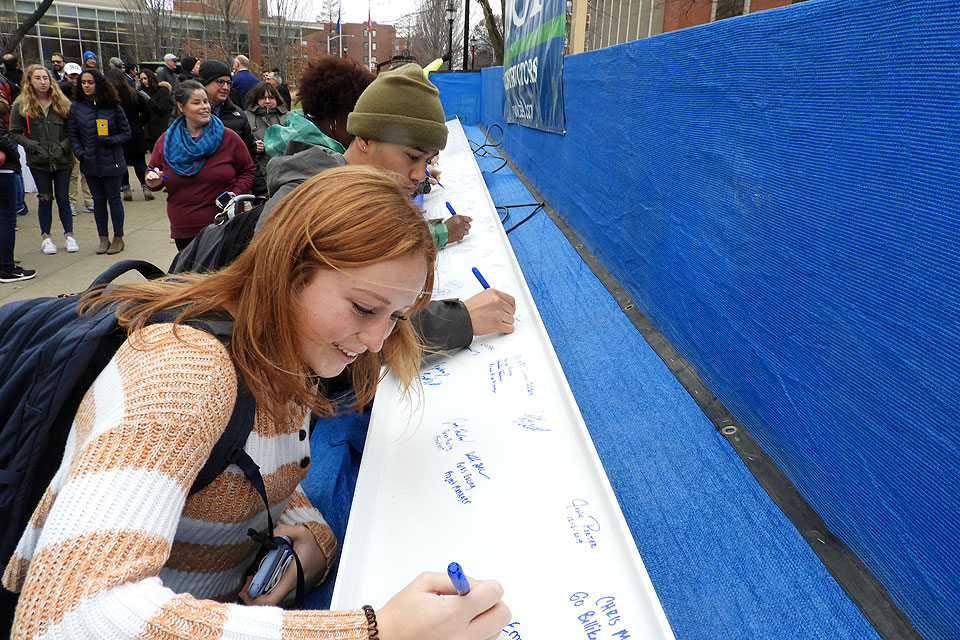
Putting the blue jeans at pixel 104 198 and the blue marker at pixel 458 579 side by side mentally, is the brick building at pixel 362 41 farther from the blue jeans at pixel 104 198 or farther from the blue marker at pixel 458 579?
the blue marker at pixel 458 579

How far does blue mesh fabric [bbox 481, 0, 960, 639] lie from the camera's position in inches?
37.0

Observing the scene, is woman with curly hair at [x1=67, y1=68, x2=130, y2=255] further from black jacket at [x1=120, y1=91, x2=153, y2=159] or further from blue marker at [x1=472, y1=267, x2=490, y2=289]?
blue marker at [x1=472, y1=267, x2=490, y2=289]

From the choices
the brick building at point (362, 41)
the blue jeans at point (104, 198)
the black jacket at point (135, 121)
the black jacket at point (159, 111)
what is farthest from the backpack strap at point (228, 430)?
the brick building at point (362, 41)

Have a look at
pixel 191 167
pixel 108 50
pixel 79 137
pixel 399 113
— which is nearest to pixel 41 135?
pixel 79 137

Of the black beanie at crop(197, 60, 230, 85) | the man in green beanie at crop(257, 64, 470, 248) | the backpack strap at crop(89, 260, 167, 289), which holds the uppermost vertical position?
the black beanie at crop(197, 60, 230, 85)

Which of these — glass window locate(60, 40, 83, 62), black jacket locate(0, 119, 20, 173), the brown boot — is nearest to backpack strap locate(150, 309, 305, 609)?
black jacket locate(0, 119, 20, 173)

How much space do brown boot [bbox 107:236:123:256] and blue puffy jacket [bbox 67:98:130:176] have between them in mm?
606

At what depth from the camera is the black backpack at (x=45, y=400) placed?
888mm

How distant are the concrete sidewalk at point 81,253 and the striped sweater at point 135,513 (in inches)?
170

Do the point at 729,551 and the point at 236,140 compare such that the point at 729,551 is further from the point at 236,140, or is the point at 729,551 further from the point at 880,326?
the point at 236,140

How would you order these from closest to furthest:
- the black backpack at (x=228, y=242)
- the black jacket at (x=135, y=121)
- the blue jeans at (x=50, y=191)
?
the black backpack at (x=228, y=242) → the blue jeans at (x=50, y=191) → the black jacket at (x=135, y=121)

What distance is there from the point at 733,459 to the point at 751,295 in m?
0.39

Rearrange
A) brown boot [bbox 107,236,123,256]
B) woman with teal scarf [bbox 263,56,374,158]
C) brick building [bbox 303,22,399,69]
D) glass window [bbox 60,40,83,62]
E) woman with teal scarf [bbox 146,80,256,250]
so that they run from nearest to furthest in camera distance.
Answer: woman with teal scarf [bbox 263,56,374,158]
woman with teal scarf [bbox 146,80,256,250]
brown boot [bbox 107,236,123,256]
glass window [bbox 60,40,83,62]
brick building [bbox 303,22,399,69]

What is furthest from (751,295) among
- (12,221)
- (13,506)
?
(12,221)
